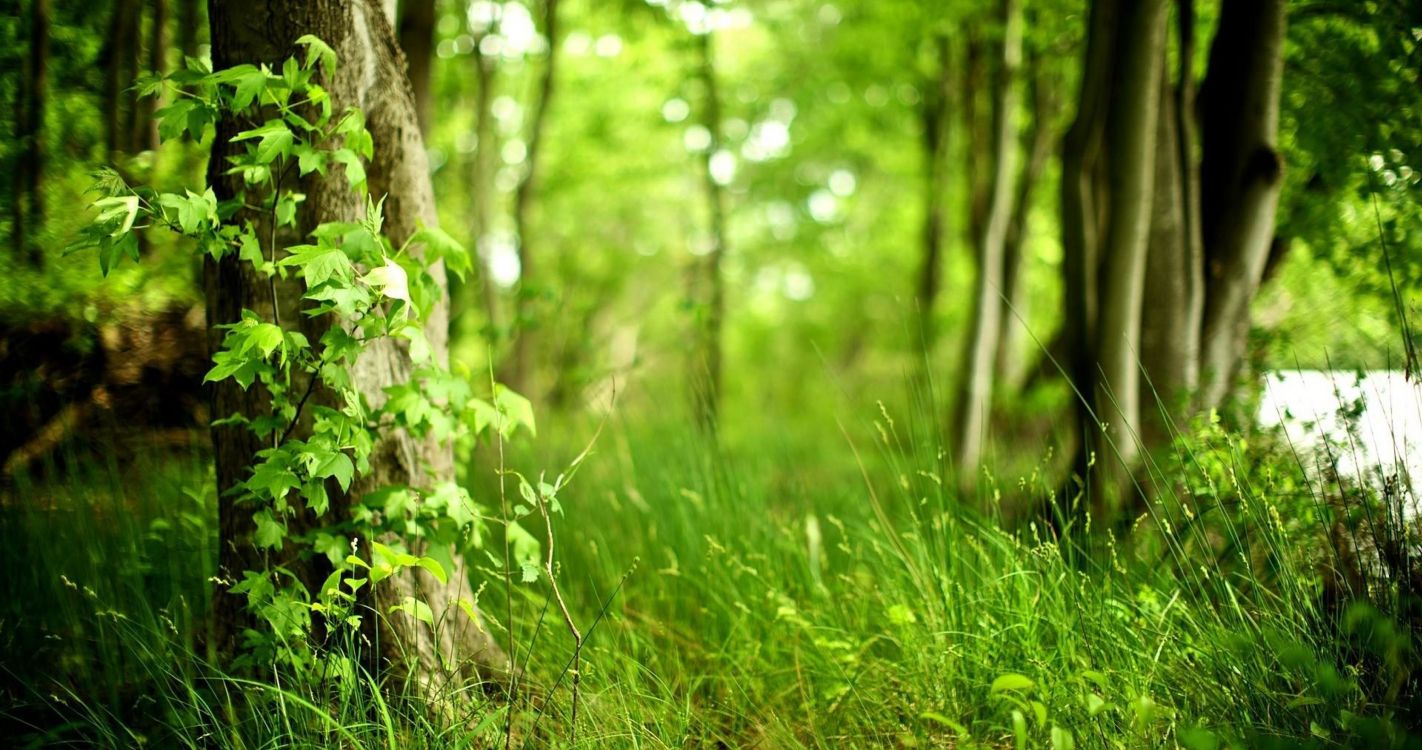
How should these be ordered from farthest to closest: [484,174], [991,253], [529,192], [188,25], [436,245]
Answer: [529,192] < [484,174] < [991,253] < [188,25] < [436,245]

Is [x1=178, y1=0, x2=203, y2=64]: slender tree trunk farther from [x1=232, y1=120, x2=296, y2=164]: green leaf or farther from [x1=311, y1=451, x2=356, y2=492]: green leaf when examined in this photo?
[x1=311, y1=451, x2=356, y2=492]: green leaf

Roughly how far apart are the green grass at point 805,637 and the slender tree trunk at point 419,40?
1.93 meters

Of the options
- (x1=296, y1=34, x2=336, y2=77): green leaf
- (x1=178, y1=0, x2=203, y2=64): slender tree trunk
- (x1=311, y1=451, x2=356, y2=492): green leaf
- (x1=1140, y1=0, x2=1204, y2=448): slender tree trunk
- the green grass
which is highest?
(x1=178, y1=0, x2=203, y2=64): slender tree trunk

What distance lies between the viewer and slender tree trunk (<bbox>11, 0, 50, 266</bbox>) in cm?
285

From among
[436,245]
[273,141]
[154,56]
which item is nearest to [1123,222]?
[436,245]

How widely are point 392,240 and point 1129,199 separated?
2575mm

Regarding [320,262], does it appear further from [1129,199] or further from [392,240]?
[1129,199]

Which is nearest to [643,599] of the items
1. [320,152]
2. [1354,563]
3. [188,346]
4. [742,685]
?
[742,685]

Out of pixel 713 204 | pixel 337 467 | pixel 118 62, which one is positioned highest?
pixel 118 62

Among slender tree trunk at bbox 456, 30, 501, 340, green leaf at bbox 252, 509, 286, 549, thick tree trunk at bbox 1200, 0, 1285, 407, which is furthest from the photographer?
slender tree trunk at bbox 456, 30, 501, 340

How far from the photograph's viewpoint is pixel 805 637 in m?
2.29

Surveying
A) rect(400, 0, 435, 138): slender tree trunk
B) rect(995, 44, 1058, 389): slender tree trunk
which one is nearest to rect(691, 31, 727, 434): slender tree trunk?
rect(995, 44, 1058, 389): slender tree trunk

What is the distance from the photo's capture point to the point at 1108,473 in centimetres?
273

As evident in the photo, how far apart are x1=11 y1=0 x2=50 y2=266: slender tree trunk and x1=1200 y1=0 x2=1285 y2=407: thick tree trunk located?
4462 millimetres
